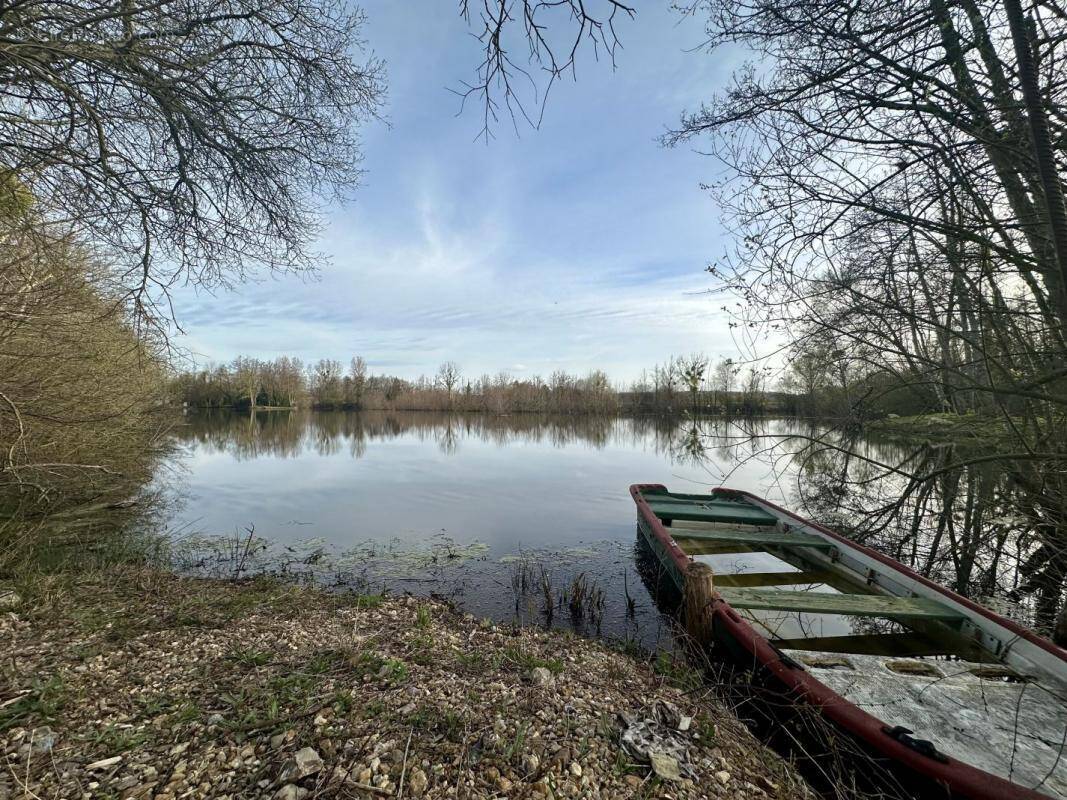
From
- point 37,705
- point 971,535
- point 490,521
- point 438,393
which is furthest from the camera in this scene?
point 438,393

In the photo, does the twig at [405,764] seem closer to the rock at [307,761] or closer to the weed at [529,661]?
the rock at [307,761]

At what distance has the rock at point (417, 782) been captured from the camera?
2143mm

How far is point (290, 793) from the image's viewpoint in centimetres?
203

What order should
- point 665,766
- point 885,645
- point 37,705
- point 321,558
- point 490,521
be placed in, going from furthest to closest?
1. point 490,521
2. point 321,558
3. point 885,645
4. point 37,705
5. point 665,766

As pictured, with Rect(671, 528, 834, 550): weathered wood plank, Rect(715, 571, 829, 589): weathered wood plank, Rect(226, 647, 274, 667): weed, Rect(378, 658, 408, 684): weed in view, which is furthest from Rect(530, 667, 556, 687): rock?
Rect(671, 528, 834, 550): weathered wood plank

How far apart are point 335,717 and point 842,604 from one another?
4377 millimetres

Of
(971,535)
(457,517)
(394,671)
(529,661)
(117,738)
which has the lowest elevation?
(457,517)

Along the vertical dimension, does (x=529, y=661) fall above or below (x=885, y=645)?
above

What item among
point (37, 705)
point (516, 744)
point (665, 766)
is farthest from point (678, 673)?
point (37, 705)

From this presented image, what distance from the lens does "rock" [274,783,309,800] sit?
2.02m

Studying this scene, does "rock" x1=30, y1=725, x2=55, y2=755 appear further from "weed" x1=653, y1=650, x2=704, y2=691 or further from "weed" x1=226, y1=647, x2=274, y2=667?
"weed" x1=653, y1=650, x2=704, y2=691

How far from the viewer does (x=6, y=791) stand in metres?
1.98

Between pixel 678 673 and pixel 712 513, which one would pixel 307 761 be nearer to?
pixel 678 673

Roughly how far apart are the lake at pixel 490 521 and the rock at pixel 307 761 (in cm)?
278
